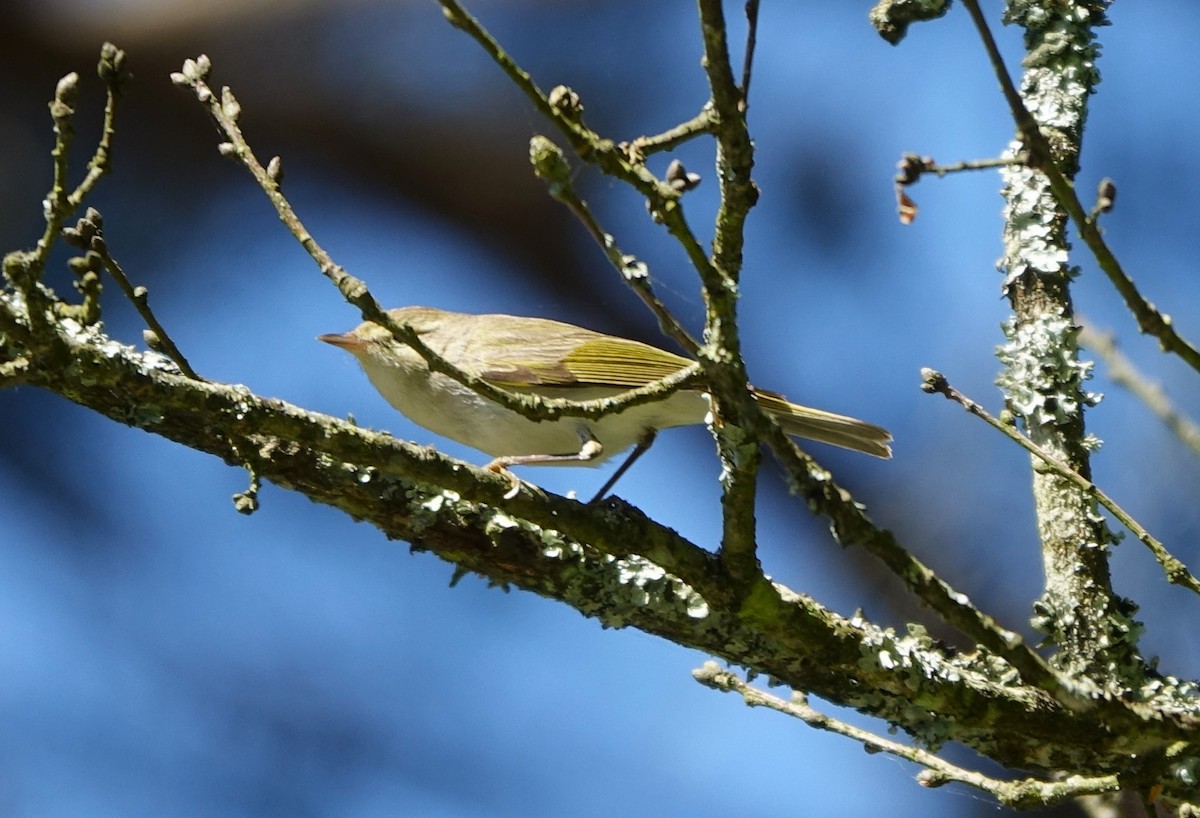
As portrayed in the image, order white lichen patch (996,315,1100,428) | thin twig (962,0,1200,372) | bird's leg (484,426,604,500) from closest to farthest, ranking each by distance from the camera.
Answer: thin twig (962,0,1200,372) < white lichen patch (996,315,1100,428) < bird's leg (484,426,604,500)

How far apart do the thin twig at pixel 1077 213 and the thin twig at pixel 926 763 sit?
0.95m

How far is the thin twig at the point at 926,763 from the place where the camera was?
211 cm

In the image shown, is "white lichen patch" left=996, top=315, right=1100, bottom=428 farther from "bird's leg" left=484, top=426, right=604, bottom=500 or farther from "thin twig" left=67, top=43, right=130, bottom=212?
"thin twig" left=67, top=43, right=130, bottom=212

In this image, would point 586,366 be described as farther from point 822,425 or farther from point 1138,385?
point 1138,385

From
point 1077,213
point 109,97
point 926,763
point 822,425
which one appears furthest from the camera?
point 822,425

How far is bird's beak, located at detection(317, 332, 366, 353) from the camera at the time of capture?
3.44 m

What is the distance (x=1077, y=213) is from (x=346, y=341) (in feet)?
8.05

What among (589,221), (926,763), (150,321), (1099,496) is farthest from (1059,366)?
(150,321)

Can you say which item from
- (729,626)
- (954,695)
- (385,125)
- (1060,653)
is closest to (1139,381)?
(1060,653)

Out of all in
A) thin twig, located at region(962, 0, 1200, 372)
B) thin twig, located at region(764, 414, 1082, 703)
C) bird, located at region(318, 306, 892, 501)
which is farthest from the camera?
Result: bird, located at region(318, 306, 892, 501)

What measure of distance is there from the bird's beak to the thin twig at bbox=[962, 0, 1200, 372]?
2374mm

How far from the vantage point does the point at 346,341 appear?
346cm

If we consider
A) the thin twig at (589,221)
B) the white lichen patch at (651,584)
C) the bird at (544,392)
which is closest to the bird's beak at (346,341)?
the bird at (544,392)

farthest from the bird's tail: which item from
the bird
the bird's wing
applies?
the bird's wing
